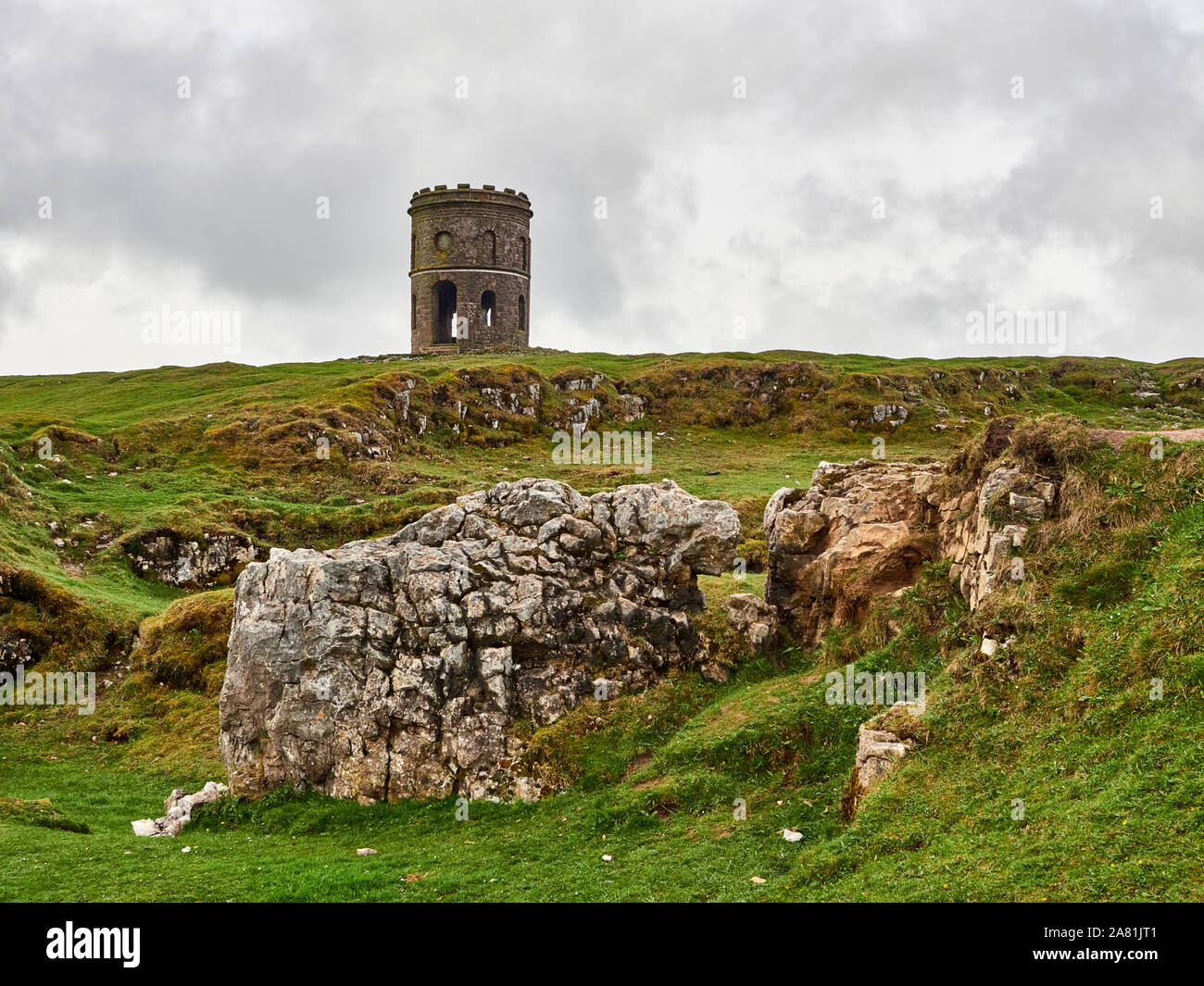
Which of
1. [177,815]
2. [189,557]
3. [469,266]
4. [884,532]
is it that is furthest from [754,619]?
[469,266]

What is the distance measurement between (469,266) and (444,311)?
22.2 feet

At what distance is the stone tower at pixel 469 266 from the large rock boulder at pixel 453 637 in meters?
72.2

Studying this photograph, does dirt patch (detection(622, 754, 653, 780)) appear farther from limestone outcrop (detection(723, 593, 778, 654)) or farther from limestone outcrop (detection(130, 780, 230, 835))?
limestone outcrop (detection(130, 780, 230, 835))

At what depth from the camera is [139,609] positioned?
3894 centimetres

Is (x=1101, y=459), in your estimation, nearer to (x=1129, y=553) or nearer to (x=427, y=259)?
(x=1129, y=553)

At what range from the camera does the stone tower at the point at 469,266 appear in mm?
96188

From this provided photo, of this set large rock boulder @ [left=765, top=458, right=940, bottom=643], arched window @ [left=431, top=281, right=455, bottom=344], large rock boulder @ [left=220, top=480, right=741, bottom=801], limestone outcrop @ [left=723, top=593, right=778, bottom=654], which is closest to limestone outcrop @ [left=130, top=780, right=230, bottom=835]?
large rock boulder @ [left=220, top=480, right=741, bottom=801]

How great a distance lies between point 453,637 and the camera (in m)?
25.0

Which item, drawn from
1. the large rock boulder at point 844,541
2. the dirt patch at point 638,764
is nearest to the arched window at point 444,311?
the large rock boulder at point 844,541

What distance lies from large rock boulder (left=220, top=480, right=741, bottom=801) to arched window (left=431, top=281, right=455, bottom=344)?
73942 mm

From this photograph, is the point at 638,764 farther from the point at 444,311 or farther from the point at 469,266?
the point at 444,311

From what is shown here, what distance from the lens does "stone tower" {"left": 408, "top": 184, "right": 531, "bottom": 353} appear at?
96.2 meters
